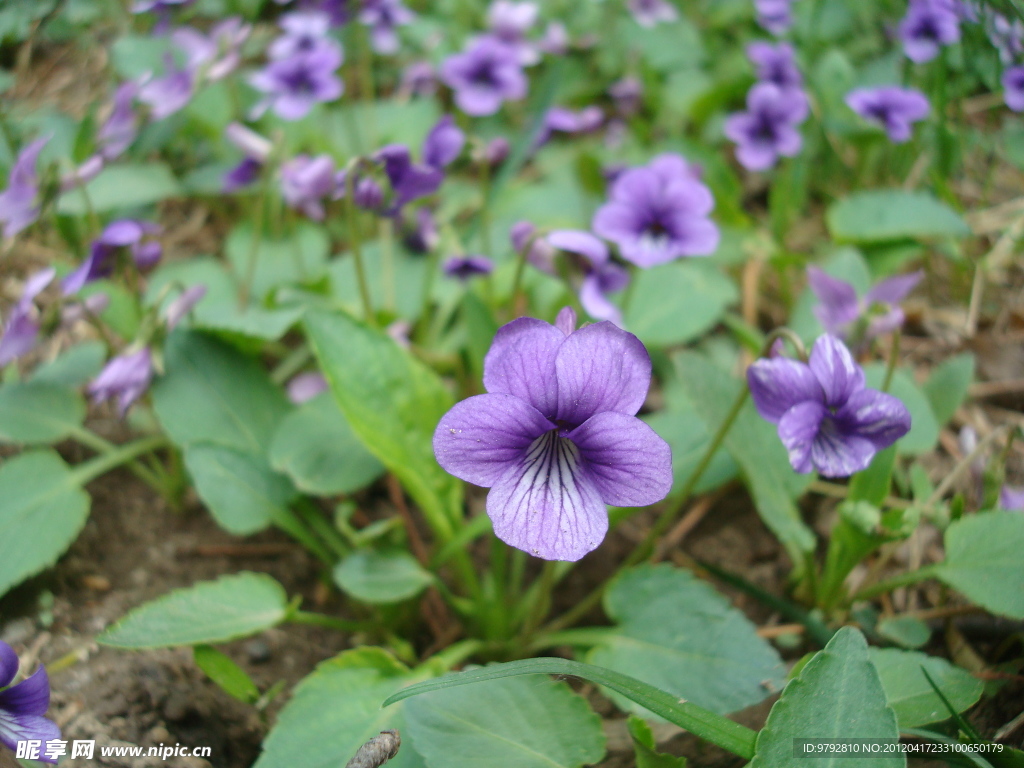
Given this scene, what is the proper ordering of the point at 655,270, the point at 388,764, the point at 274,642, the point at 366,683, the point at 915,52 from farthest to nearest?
the point at 915,52, the point at 655,270, the point at 274,642, the point at 366,683, the point at 388,764

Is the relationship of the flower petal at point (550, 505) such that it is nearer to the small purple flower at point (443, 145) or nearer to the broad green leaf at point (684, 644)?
the broad green leaf at point (684, 644)

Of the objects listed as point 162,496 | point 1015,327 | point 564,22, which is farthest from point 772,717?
point 564,22

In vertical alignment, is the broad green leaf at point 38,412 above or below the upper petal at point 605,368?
below

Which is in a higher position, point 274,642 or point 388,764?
point 388,764

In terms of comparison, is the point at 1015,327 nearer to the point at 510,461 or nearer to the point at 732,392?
the point at 732,392

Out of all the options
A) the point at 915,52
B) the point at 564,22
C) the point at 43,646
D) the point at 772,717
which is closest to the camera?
the point at 772,717

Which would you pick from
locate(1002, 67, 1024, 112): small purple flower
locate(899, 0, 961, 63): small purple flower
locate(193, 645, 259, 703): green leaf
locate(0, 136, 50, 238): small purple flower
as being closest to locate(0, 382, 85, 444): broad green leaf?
locate(0, 136, 50, 238): small purple flower

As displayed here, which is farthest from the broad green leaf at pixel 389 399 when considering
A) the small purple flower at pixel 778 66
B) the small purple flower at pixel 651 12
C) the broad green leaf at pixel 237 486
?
the small purple flower at pixel 651 12
